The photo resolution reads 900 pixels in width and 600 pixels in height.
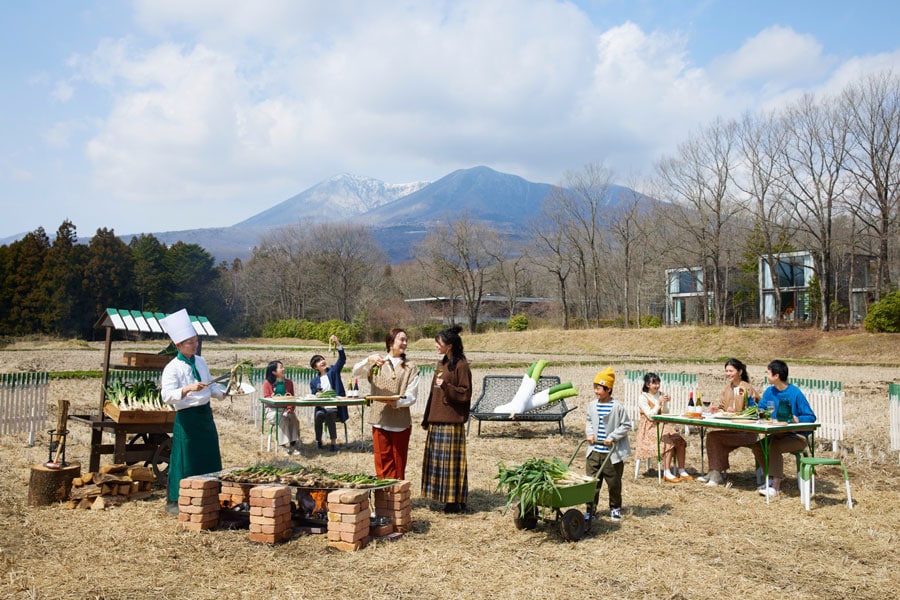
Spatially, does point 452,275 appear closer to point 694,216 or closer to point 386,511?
point 694,216

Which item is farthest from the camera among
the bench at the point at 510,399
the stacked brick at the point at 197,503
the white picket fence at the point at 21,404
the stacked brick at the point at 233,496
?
the bench at the point at 510,399

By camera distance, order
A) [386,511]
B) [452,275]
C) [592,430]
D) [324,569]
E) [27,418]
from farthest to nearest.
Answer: [452,275] < [27,418] < [592,430] < [386,511] < [324,569]

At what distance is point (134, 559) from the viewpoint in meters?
A: 5.41

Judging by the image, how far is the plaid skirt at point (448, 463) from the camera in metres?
6.89

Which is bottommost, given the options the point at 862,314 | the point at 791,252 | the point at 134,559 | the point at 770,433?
the point at 134,559

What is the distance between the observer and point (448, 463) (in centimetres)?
691

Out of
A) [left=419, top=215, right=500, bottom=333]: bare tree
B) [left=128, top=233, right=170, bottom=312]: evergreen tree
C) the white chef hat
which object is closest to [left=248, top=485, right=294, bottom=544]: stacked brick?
the white chef hat

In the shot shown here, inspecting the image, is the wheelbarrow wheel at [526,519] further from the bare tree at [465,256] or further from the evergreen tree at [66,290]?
the bare tree at [465,256]

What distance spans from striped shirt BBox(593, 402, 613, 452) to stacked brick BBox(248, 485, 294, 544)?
9.27ft

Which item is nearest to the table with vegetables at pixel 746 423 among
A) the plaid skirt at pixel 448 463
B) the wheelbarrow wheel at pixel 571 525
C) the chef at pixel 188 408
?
the wheelbarrow wheel at pixel 571 525

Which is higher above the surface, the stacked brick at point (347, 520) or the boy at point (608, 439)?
the boy at point (608, 439)

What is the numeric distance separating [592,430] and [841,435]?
18.8ft

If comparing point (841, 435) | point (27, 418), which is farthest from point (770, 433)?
point (27, 418)

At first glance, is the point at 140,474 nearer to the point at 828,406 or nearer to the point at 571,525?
the point at 571,525
